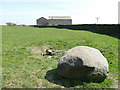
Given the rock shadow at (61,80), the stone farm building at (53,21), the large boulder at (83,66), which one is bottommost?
the rock shadow at (61,80)

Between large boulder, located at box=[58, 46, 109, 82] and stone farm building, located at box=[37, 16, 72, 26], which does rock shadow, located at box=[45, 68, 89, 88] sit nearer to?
large boulder, located at box=[58, 46, 109, 82]

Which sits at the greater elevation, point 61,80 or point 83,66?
point 83,66

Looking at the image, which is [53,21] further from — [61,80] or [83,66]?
[83,66]

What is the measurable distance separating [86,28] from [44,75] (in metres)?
23.2

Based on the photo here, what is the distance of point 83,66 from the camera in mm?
6832

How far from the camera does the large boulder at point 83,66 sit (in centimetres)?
691

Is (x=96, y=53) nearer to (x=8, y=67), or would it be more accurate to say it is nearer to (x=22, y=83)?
(x=22, y=83)

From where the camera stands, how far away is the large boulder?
691cm

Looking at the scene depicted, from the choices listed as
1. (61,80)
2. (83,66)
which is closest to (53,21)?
(61,80)

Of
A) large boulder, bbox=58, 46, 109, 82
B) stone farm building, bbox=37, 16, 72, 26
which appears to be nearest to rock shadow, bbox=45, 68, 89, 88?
large boulder, bbox=58, 46, 109, 82

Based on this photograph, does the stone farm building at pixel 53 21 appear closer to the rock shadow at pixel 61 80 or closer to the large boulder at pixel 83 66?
the rock shadow at pixel 61 80

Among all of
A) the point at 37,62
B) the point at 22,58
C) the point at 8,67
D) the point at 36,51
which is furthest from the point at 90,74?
the point at 36,51

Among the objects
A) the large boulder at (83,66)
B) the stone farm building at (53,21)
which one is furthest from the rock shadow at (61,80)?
the stone farm building at (53,21)

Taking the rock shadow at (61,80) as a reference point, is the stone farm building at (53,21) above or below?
above
